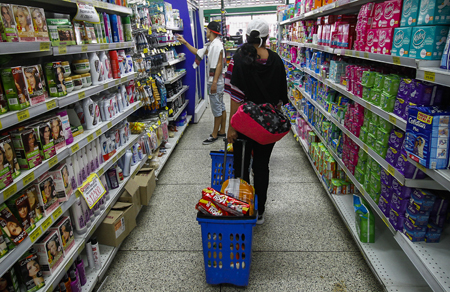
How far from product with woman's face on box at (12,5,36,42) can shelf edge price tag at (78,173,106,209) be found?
1.02m

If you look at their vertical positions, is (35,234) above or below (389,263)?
above

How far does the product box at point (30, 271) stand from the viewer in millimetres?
1622

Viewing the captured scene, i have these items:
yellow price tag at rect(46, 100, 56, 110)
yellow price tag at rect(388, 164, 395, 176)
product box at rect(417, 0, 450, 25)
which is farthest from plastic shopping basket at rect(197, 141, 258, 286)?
product box at rect(417, 0, 450, 25)

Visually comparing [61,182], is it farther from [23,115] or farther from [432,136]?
[432,136]

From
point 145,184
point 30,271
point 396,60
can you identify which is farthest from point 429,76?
point 145,184

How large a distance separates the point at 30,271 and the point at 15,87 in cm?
99

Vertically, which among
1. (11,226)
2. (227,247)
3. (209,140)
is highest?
(11,226)

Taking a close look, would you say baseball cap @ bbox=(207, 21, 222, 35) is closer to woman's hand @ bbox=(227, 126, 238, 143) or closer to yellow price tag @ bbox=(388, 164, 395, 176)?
woman's hand @ bbox=(227, 126, 238, 143)

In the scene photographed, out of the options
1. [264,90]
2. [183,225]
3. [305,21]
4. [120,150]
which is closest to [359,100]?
[264,90]

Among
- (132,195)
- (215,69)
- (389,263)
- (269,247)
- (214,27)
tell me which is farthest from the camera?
(215,69)

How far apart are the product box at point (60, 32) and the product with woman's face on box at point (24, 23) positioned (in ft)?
0.72

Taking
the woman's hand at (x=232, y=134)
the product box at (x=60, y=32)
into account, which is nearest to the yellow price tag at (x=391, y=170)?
the woman's hand at (x=232, y=134)

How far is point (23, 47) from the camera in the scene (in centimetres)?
157

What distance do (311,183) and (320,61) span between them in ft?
5.08
